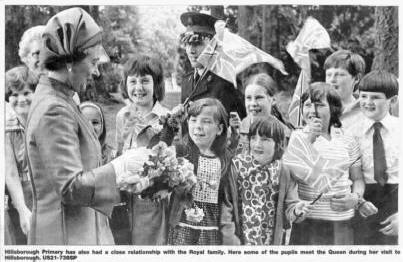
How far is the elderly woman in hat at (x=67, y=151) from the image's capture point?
454cm

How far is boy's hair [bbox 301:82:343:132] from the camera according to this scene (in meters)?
4.93

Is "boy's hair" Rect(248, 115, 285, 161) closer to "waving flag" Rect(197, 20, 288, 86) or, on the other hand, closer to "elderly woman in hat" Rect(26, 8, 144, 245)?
"waving flag" Rect(197, 20, 288, 86)

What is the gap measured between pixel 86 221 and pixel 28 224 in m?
0.45

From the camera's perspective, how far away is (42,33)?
4.78 meters

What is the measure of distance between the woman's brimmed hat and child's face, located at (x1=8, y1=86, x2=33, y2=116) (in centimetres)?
33

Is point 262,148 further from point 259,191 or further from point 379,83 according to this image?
point 379,83

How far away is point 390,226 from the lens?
5.04 meters

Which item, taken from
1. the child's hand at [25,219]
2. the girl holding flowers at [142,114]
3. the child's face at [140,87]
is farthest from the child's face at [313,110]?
the child's hand at [25,219]

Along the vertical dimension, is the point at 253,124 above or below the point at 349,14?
below

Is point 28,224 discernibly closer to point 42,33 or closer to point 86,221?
point 86,221

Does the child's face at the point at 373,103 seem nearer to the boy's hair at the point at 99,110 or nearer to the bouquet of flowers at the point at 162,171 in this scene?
the bouquet of flowers at the point at 162,171

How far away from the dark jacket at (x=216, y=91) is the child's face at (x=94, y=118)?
2.07ft

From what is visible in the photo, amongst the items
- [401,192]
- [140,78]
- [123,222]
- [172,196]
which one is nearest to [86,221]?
[123,222]

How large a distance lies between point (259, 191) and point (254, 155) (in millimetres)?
270
